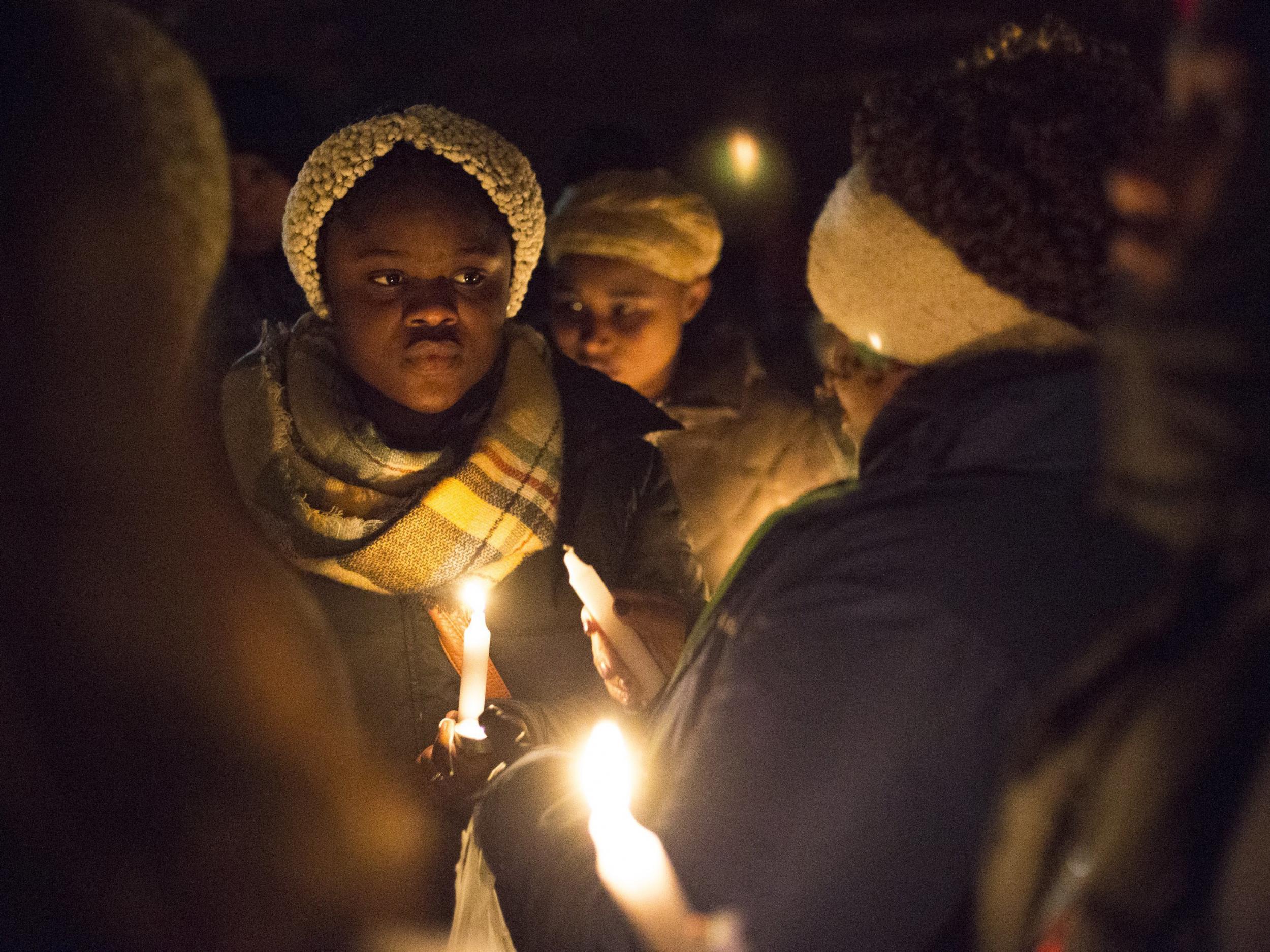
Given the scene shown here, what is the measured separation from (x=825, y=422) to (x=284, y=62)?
6.66 metres

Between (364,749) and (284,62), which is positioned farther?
(284,62)

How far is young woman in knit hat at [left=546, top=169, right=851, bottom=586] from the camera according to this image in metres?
3.62

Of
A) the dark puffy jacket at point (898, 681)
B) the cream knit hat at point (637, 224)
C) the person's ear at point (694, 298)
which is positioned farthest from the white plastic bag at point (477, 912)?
the person's ear at point (694, 298)

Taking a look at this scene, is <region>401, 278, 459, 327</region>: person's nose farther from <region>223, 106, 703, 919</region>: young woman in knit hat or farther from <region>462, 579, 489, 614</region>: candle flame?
<region>462, 579, 489, 614</region>: candle flame

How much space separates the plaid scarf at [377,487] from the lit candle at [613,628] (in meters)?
0.63

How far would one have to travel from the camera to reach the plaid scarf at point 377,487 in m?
2.54

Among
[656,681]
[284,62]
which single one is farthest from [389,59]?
[656,681]

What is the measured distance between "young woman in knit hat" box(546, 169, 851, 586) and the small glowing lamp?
14.1ft

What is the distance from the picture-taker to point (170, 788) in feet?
3.36

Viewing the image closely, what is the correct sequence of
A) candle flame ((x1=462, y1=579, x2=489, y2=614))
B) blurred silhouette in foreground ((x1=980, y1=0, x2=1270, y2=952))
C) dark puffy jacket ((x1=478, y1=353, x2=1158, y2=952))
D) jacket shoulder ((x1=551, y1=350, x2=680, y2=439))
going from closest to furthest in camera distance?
blurred silhouette in foreground ((x1=980, y1=0, x2=1270, y2=952)) → dark puffy jacket ((x1=478, y1=353, x2=1158, y2=952)) → candle flame ((x1=462, y1=579, x2=489, y2=614)) → jacket shoulder ((x1=551, y1=350, x2=680, y2=439))

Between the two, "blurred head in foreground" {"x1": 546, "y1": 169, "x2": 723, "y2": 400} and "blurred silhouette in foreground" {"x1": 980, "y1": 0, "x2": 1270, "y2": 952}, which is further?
"blurred head in foreground" {"x1": 546, "y1": 169, "x2": 723, "y2": 400}

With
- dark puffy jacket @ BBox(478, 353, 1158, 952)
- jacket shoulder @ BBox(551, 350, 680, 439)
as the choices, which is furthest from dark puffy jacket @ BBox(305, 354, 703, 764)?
dark puffy jacket @ BBox(478, 353, 1158, 952)

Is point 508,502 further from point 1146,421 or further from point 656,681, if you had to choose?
point 1146,421

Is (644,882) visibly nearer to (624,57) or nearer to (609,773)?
(609,773)
